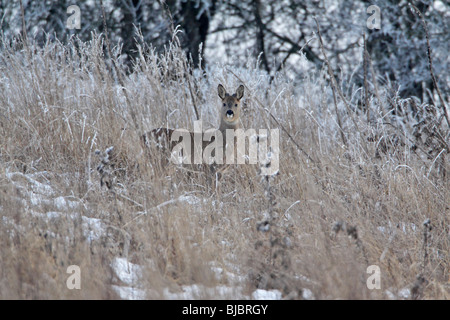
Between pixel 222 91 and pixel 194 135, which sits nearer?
pixel 194 135

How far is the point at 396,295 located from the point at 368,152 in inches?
82.2

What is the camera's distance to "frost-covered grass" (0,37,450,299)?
9.95ft

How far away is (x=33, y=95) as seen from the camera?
214 inches

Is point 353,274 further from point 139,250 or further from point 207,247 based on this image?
point 139,250

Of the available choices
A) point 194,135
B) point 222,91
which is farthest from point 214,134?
point 222,91

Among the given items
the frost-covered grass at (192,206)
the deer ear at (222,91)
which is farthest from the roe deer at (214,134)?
the frost-covered grass at (192,206)

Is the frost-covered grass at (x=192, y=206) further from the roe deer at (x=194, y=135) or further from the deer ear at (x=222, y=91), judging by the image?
the deer ear at (x=222, y=91)

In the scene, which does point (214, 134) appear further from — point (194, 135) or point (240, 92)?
point (240, 92)

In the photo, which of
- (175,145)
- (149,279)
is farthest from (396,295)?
(175,145)

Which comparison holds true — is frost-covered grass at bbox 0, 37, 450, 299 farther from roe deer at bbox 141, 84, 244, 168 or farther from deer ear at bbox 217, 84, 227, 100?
deer ear at bbox 217, 84, 227, 100

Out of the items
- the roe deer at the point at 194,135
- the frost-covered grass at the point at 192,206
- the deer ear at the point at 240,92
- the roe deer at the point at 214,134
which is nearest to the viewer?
the frost-covered grass at the point at 192,206

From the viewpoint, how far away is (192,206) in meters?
4.07

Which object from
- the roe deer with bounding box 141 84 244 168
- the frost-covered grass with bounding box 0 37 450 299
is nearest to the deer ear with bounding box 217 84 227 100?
the roe deer with bounding box 141 84 244 168

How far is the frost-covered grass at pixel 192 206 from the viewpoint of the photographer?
3.03 metres
